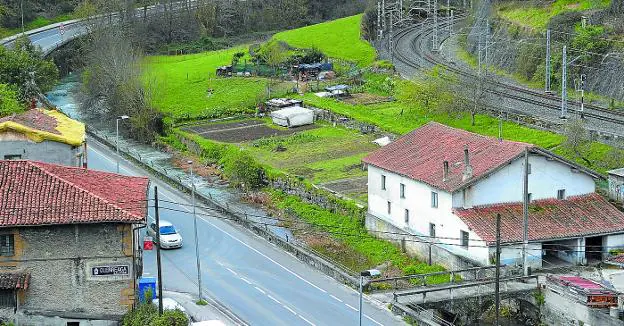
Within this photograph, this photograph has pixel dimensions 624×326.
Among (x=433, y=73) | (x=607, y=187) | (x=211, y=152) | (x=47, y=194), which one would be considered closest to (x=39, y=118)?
(x=47, y=194)

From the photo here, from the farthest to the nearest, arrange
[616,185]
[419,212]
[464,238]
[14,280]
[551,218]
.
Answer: [616,185]
[419,212]
[551,218]
[464,238]
[14,280]

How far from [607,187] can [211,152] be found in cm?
3271

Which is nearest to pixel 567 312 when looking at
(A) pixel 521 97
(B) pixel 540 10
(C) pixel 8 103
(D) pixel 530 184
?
(D) pixel 530 184

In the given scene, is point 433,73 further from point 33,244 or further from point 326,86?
point 33,244

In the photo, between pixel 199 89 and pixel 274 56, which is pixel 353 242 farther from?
pixel 274 56

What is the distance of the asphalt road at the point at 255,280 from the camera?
166 feet

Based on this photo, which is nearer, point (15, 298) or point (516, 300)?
point (15, 298)

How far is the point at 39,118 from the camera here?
62.8 metres

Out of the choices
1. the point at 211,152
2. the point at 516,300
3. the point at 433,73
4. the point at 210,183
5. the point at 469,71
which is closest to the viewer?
the point at 516,300

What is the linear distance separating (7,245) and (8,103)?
34.0 m

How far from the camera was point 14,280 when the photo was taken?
4591 cm

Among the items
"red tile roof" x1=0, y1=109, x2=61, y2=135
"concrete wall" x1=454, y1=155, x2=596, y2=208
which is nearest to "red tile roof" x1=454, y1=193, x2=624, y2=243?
"concrete wall" x1=454, y1=155, x2=596, y2=208

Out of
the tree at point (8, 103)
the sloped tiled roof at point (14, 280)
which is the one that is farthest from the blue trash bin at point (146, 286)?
the tree at point (8, 103)

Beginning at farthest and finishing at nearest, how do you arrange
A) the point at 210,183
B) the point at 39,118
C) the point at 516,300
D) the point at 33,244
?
the point at 210,183 < the point at 39,118 < the point at 516,300 < the point at 33,244
